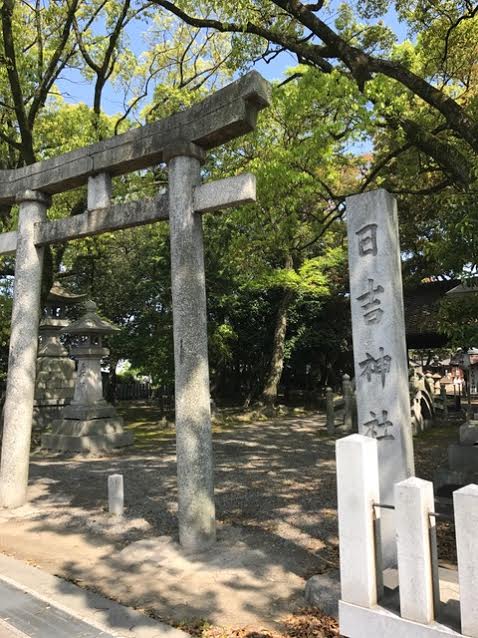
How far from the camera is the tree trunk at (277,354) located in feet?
64.4

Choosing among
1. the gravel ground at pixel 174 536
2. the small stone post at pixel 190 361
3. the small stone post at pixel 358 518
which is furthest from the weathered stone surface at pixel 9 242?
the small stone post at pixel 358 518

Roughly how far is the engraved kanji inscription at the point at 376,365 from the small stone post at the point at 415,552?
1691 mm

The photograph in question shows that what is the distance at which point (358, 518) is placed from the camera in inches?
119

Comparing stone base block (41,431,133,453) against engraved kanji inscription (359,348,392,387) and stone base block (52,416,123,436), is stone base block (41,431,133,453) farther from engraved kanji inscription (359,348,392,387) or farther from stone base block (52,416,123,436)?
engraved kanji inscription (359,348,392,387)

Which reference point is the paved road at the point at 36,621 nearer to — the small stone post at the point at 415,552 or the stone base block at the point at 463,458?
the small stone post at the point at 415,552

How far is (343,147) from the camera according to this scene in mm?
13906

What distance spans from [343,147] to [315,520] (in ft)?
35.5

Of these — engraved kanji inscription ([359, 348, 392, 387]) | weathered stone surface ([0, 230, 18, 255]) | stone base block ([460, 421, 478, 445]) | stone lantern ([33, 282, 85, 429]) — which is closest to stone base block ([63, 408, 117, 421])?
stone lantern ([33, 282, 85, 429])

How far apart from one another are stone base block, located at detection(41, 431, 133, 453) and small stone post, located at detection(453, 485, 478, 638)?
34.8 ft

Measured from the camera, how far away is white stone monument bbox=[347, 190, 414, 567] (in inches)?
170

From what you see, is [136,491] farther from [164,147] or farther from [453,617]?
[453,617]

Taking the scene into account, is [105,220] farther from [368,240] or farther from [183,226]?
[368,240]

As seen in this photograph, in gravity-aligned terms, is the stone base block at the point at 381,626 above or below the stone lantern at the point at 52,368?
below

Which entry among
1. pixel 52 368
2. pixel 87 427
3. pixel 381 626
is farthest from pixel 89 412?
pixel 381 626
